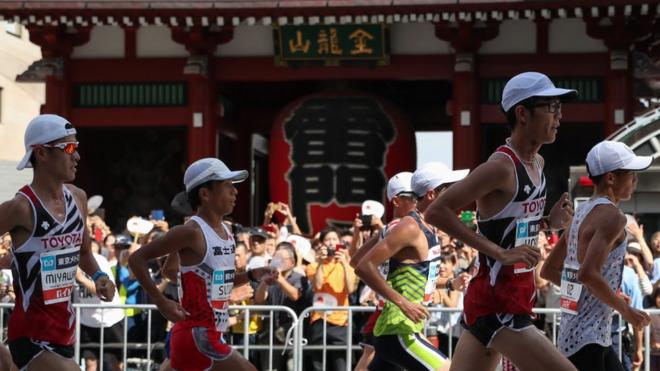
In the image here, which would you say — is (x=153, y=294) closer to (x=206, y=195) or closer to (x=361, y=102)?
(x=206, y=195)

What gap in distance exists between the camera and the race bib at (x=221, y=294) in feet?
23.6

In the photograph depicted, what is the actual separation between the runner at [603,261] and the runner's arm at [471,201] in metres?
0.64

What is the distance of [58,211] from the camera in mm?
6809

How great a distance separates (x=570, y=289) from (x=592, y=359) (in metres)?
0.37

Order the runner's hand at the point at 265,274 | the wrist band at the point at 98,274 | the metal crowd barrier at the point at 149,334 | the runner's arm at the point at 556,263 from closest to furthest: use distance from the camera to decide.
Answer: the wrist band at the point at 98,274 < the runner's arm at the point at 556,263 < the runner's hand at the point at 265,274 < the metal crowd barrier at the point at 149,334

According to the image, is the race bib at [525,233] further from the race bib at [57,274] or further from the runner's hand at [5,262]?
the runner's hand at [5,262]

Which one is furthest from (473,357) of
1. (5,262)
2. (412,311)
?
(5,262)

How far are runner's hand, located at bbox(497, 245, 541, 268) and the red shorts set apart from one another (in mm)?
1761

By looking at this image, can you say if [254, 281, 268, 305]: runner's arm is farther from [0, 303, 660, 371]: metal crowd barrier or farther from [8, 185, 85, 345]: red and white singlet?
[8, 185, 85, 345]: red and white singlet

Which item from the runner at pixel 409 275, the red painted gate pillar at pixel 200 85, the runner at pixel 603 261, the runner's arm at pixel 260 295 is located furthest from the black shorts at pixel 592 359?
the red painted gate pillar at pixel 200 85

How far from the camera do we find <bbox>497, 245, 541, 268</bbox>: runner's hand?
6055 mm

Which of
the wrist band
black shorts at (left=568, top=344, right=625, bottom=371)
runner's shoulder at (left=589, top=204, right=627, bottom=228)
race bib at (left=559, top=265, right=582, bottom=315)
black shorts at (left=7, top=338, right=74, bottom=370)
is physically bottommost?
black shorts at (left=568, top=344, right=625, bottom=371)

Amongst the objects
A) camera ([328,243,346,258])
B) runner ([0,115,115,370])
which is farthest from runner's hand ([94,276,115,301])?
camera ([328,243,346,258])

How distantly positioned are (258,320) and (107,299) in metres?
5.01
